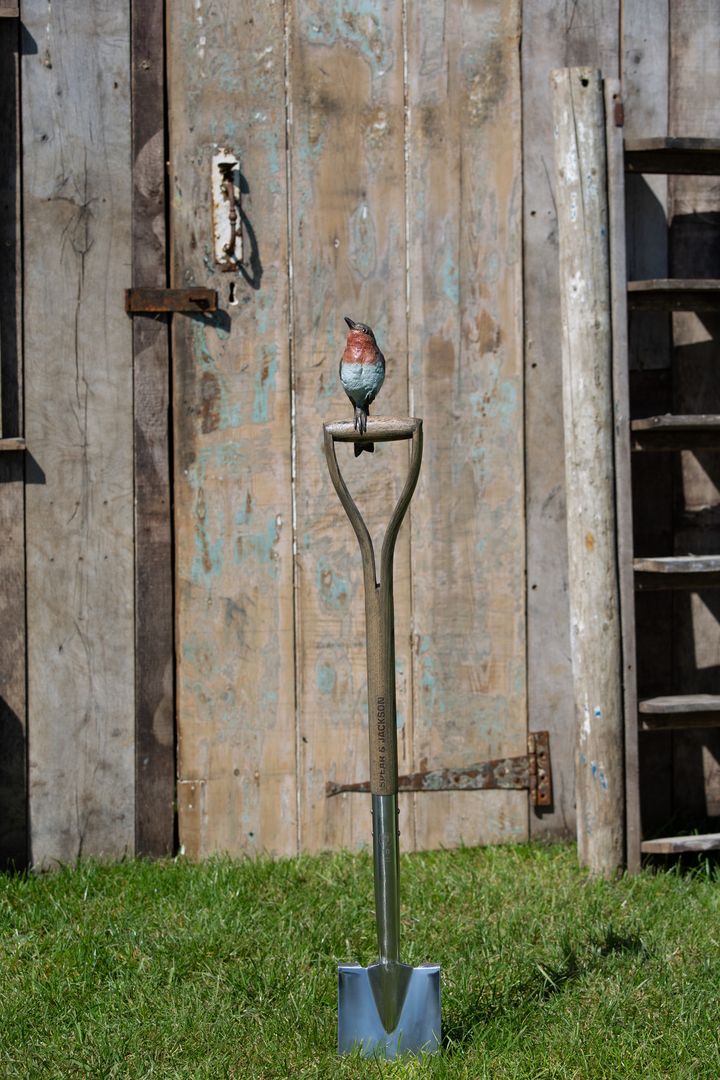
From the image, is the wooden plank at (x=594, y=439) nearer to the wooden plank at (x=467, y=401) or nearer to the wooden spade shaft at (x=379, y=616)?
the wooden plank at (x=467, y=401)

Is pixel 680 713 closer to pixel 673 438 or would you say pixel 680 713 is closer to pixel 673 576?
pixel 673 576

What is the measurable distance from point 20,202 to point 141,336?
0.54 meters

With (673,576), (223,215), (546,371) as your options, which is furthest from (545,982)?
(223,215)

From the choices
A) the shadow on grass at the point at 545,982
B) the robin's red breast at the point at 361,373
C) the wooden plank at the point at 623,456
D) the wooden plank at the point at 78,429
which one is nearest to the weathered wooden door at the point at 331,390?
the wooden plank at the point at 78,429

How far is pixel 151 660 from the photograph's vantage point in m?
3.65

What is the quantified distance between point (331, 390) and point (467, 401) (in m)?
0.44

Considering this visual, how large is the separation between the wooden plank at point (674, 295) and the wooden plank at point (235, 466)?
1083 millimetres

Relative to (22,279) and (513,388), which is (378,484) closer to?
(513,388)

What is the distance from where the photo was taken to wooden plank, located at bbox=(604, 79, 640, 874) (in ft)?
11.4

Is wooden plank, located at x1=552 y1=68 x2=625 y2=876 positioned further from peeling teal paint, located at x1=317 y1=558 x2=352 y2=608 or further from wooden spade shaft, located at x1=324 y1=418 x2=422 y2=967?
wooden spade shaft, located at x1=324 y1=418 x2=422 y2=967

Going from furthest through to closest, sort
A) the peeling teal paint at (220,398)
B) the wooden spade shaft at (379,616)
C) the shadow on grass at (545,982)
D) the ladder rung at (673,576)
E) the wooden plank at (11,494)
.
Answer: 1. the peeling teal paint at (220,398)
2. the wooden plank at (11,494)
3. the ladder rung at (673,576)
4. the shadow on grass at (545,982)
5. the wooden spade shaft at (379,616)

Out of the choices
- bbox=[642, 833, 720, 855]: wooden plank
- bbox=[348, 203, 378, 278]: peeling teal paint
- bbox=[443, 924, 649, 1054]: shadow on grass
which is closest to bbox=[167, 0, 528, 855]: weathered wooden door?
bbox=[348, 203, 378, 278]: peeling teal paint

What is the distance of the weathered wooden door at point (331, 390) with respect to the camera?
363 cm

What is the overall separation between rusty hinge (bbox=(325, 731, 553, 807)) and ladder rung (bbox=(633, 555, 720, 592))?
61 cm
